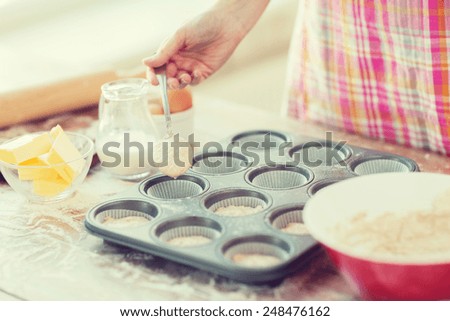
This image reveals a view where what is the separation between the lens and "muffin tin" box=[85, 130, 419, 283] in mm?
1063

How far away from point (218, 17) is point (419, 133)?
49 centimetres

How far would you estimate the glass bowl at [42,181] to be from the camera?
1.32m

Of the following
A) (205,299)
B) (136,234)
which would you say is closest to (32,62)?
(136,234)

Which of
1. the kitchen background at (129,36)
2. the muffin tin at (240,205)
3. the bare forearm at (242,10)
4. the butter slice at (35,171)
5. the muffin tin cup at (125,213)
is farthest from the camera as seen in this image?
the kitchen background at (129,36)

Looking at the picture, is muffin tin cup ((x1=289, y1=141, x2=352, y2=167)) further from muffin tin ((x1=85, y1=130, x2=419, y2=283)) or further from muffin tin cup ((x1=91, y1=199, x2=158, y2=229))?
muffin tin cup ((x1=91, y1=199, x2=158, y2=229))

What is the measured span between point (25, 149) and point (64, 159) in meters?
0.07

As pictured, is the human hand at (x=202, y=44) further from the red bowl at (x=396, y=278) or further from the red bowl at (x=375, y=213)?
the red bowl at (x=396, y=278)

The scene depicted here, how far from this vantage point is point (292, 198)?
1.21 m

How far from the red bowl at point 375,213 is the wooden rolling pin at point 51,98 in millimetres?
838

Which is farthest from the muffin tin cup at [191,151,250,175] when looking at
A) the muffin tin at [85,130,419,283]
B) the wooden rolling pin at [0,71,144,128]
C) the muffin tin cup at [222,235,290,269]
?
the wooden rolling pin at [0,71,144,128]

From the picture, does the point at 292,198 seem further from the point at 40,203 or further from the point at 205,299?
the point at 40,203

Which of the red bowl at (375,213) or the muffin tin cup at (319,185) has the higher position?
the red bowl at (375,213)

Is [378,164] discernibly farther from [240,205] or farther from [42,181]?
[42,181]

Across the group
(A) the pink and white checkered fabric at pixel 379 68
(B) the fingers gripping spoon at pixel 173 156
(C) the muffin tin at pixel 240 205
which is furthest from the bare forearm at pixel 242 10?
(B) the fingers gripping spoon at pixel 173 156
